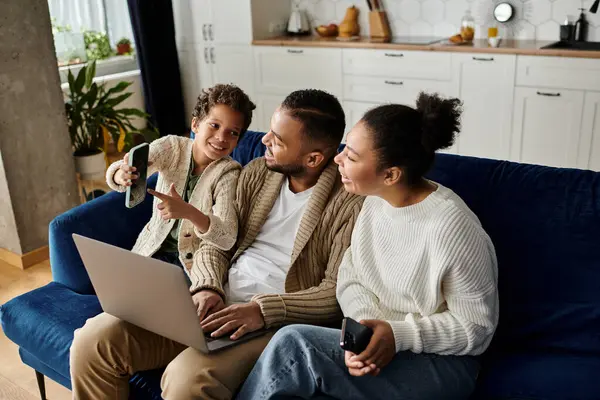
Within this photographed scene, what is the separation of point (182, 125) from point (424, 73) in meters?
2.13

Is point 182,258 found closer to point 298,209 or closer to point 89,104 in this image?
point 298,209

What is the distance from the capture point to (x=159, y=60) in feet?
16.3

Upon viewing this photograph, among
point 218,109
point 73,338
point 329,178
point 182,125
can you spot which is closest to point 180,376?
point 73,338

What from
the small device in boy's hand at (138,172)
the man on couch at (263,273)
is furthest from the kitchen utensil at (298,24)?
the small device in boy's hand at (138,172)

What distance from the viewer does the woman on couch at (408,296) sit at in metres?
1.44

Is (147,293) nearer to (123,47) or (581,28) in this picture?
(581,28)

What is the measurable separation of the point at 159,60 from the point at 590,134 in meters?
3.06

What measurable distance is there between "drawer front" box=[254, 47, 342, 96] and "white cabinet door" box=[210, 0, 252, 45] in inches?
6.4

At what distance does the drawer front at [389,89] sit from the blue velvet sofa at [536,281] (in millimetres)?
2326

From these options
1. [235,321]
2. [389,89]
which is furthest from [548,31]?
[235,321]

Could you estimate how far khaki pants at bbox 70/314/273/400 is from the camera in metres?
1.52

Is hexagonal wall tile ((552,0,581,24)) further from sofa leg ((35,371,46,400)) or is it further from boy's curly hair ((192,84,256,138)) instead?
sofa leg ((35,371,46,400))

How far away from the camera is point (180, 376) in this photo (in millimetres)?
1501

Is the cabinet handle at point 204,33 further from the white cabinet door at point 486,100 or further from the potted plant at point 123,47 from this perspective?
the white cabinet door at point 486,100
